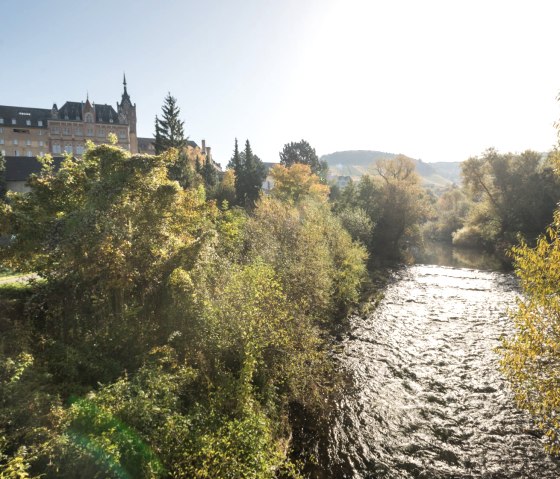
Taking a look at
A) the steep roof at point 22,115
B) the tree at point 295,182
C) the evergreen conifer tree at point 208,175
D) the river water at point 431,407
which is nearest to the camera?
the river water at point 431,407

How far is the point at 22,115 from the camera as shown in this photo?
8962 cm

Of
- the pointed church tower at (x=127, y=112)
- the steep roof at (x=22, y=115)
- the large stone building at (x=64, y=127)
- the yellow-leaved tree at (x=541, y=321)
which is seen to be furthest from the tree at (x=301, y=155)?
the yellow-leaved tree at (x=541, y=321)

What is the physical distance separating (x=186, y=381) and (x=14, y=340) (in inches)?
243

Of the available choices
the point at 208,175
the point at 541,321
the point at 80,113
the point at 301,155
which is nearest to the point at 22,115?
the point at 80,113

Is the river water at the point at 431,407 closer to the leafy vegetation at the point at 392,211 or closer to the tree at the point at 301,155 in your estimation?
Result: the leafy vegetation at the point at 392,211

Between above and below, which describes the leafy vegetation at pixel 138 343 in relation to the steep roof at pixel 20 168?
below

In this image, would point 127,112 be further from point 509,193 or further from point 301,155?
point 509,193

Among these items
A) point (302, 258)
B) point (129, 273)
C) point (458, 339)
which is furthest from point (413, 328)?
point (129, 273)

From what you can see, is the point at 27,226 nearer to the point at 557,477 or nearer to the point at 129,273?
the point at 129,273

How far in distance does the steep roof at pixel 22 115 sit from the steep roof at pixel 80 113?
29.4 feet

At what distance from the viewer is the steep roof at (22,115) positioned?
88500mm

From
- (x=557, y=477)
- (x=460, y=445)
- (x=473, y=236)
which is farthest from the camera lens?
(x=473, y=236)

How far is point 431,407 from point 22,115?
11424cm

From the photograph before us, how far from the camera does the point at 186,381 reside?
38.5 feet
